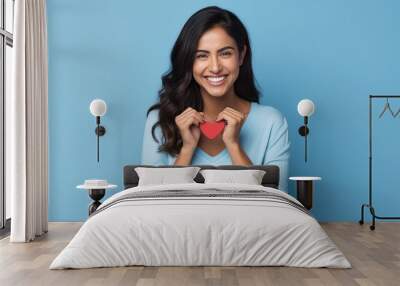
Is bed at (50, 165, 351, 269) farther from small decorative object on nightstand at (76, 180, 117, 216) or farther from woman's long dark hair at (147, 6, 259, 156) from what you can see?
woman's long dark hair at (147, 6, 259, 156)

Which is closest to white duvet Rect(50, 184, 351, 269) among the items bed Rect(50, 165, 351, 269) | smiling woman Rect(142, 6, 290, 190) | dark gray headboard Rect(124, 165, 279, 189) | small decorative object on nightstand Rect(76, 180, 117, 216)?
bed Rect(50, 165, 351, 269)

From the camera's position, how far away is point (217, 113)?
283 inches

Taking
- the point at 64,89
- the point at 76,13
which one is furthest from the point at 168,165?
the point at 76,13

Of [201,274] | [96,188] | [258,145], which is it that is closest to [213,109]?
[258,145]

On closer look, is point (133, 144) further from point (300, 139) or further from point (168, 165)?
point (300, 139)

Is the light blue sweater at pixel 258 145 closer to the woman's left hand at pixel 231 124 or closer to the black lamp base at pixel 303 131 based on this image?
the woman's left hand at pixel 231 124

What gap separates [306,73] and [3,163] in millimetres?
3645

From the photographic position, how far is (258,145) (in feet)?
23.3

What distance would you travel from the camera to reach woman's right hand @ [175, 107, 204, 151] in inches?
279

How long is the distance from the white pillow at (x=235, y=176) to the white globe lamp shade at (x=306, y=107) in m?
0.95

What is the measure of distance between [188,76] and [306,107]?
1423 millimetres

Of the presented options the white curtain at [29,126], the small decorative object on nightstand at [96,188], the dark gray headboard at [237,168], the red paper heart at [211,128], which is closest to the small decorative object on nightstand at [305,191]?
the dark gray headboard at [237,168]

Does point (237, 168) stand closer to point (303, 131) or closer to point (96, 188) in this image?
point (303, 131)

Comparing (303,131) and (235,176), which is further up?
(303,131)
